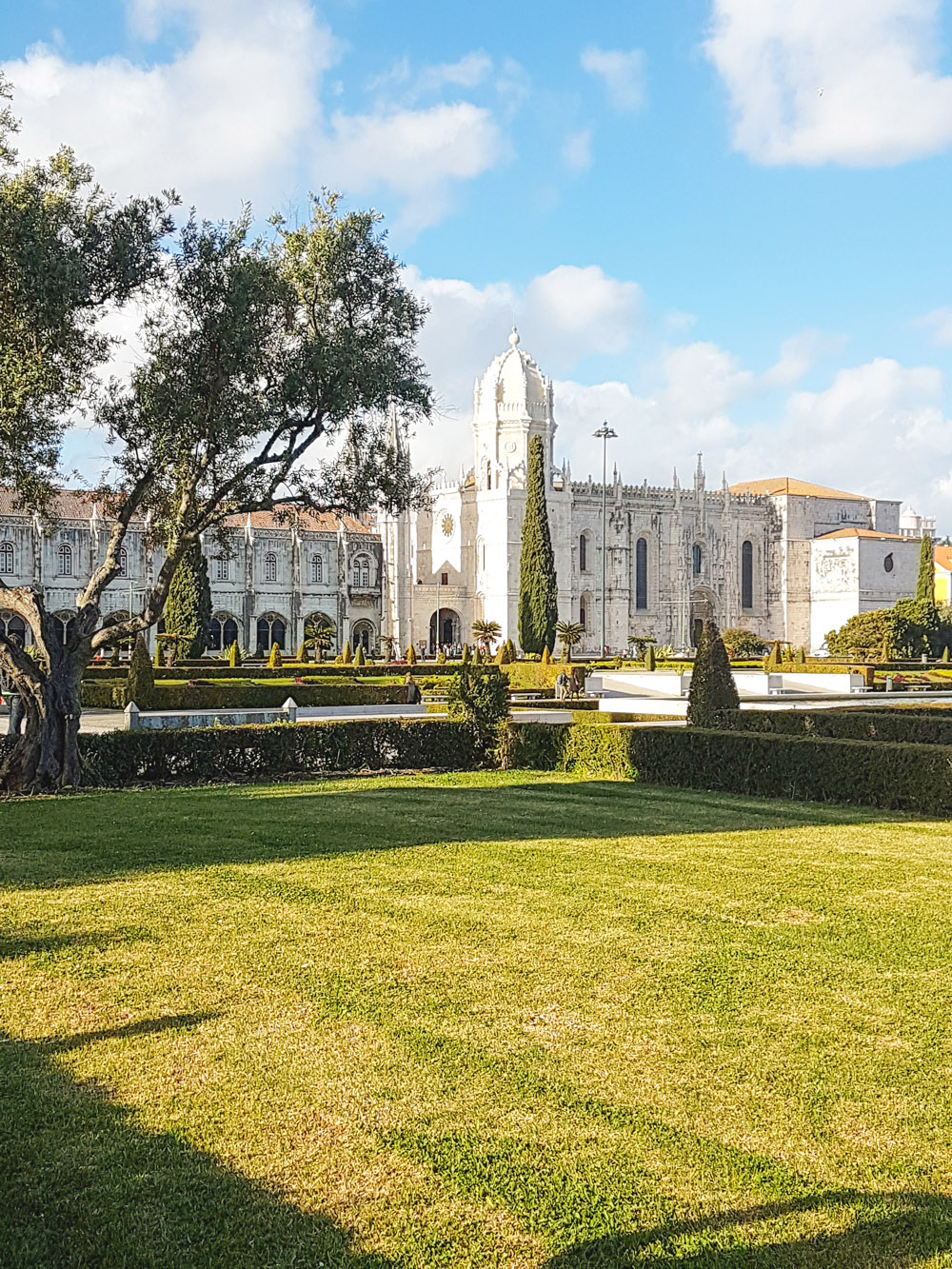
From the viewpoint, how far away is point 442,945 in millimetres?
6871

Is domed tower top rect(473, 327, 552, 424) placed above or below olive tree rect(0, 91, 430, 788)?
above

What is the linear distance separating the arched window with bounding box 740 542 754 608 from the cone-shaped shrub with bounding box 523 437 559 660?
81.3 feet

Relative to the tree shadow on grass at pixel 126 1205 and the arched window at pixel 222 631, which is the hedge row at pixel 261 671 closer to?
the arched window at pixel 222 631

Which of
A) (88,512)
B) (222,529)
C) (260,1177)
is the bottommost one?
(260,1177)

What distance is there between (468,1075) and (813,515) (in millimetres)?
78841

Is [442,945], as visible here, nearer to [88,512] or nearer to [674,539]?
[88,512]

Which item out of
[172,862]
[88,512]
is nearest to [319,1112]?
[172,862]

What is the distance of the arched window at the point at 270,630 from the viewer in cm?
6078

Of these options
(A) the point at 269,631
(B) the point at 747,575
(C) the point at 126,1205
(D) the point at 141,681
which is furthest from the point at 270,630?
(C) the point at 126,1205

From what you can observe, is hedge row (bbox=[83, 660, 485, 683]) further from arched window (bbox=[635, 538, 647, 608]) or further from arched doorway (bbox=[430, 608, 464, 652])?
arched window (bbox=[635, 538, 647, 608])

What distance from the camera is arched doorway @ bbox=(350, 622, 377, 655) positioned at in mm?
64625

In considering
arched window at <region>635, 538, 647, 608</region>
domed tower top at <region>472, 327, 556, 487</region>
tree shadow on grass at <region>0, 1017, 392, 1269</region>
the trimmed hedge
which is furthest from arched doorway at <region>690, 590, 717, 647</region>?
tree shadow on grass at <region>0, 1017, 392, 1269</region>

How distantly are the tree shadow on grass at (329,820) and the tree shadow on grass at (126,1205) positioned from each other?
14.8 ft

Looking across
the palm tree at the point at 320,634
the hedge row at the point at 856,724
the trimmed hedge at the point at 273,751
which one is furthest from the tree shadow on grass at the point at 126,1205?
the palm tree at the point at 320,634
